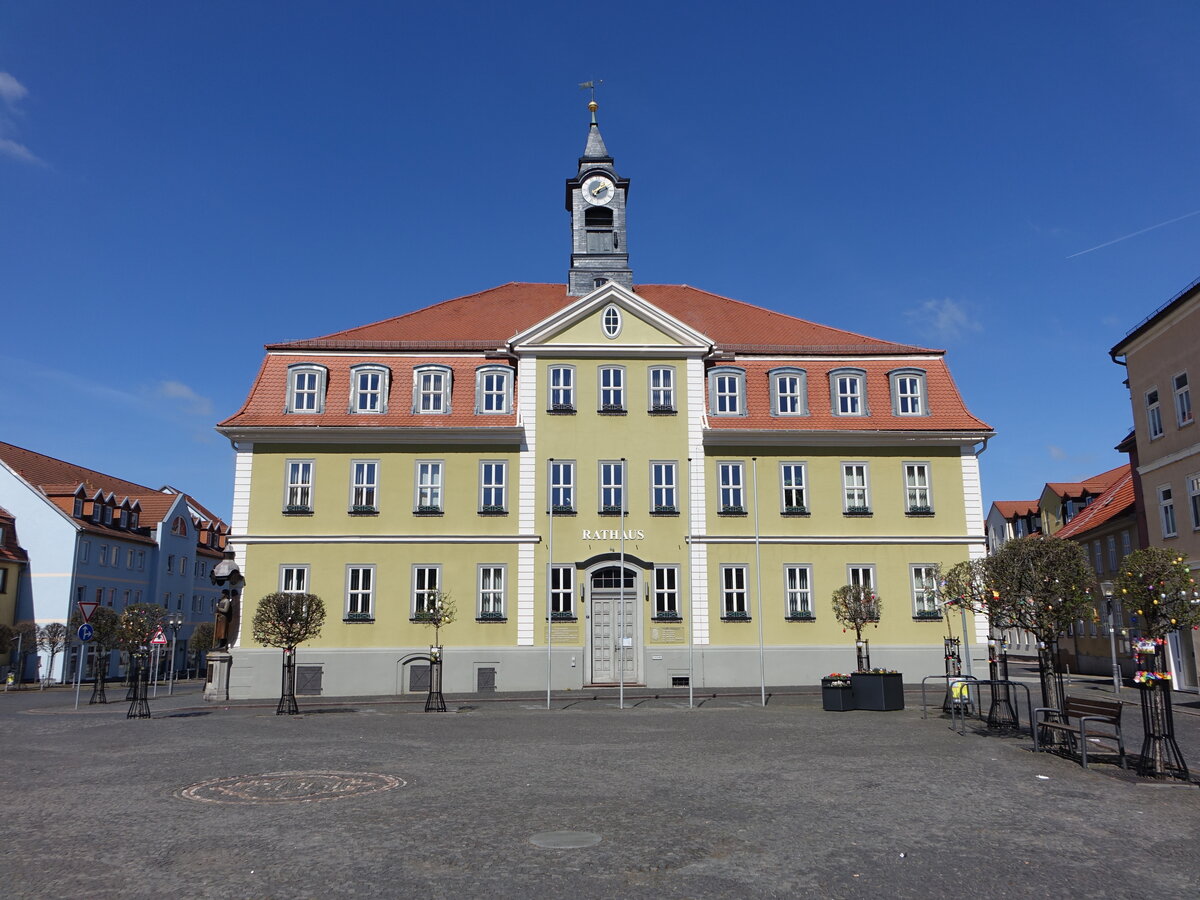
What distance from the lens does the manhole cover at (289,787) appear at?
37.8 feet

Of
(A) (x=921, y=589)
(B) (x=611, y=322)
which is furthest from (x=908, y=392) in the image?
(B) (x=611, y=322)

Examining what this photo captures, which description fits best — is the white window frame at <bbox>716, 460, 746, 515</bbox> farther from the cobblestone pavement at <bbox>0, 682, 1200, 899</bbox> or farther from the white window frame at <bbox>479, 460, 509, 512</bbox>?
the cobblestone pavement at <bbox>0, 682, 1200, 899</bbox>

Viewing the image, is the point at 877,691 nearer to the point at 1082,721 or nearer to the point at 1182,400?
the point at 1082,721

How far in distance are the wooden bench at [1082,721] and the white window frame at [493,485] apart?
1953 centimetres

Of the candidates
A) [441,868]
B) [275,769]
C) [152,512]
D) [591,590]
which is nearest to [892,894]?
[441,868]

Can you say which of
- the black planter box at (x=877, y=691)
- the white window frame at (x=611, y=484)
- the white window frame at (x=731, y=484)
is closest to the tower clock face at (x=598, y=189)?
the white window frame at (x=611, y=484)

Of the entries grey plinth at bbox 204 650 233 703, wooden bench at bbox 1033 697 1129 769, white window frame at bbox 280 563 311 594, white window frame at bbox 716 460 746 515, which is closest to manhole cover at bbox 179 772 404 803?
wooden bench at bbox 1033 697 1129 769

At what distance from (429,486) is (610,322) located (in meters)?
8.67

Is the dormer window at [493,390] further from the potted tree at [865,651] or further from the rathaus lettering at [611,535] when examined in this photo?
the potted tree at [865,651]

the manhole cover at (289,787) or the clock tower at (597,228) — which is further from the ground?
the clock tower at (597,228)

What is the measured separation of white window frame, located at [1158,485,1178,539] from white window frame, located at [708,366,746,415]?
14133 millimetres

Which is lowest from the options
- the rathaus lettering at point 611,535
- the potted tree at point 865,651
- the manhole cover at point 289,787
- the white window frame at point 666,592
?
the manhole cover at point 289,787

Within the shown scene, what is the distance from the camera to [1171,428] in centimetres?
3030

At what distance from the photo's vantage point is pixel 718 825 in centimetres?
977
